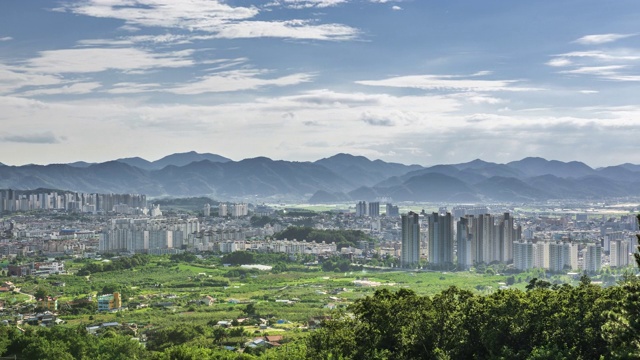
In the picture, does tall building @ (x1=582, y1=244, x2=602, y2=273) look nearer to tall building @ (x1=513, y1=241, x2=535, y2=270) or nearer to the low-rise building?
tall building @ (x1=513, y1=241, x2=535, y2=270)

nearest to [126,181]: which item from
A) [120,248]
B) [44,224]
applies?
[44,224]

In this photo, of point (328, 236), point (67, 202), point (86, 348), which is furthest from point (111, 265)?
point (67, 202)

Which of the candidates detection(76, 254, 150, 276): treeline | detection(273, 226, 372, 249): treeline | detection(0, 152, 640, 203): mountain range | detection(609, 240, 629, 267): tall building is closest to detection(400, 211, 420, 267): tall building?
detection(273, 226, 372, 249): treeline

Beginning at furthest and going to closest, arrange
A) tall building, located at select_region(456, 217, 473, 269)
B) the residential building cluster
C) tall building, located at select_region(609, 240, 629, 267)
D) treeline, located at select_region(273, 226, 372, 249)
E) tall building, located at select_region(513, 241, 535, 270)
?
the residential building cluster → treeline, located at select_region(273, 226, 372, 249) → tall building, located at select_region(456, 217, 473, 269) → tall building, located at select_region(513, 241, 535, 270) → tall building, located at select_region(609, 240, 629, 267)

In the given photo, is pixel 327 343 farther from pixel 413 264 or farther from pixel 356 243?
pixel 356 243

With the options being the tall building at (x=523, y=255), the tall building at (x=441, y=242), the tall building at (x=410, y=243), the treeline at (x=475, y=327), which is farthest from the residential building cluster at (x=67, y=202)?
the treeline at (x=475, y=327)

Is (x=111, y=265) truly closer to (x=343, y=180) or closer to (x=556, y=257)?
(x=556, y=257)

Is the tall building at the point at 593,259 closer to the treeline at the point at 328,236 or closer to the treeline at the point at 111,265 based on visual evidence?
the treeline at the point at 328,236
